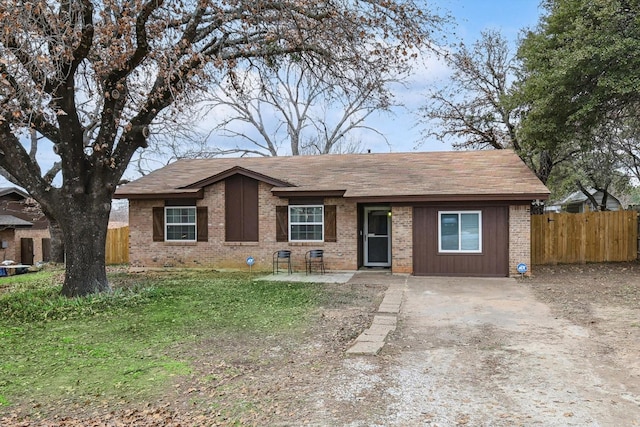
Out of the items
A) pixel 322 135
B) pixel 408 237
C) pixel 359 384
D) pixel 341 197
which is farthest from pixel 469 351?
pixel 322 135

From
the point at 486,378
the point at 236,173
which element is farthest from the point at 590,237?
the point at 486,378

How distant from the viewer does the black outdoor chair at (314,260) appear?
13.9 m

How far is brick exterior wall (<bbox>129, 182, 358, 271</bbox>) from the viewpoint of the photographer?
1423 cm

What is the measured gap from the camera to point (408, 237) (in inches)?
531

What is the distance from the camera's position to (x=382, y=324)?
23.9 feet

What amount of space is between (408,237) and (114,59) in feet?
29.1

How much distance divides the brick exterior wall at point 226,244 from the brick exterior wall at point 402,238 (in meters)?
1.28

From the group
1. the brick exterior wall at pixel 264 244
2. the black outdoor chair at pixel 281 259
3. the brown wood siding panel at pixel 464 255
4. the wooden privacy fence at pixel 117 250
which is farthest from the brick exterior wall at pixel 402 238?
the wooden privacy fence at pixel 117 250

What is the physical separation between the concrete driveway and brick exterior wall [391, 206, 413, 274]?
553 cm

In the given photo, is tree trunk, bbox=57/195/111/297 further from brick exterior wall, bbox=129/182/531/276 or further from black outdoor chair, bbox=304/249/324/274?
black outdoor chair, bbox=304/249/324/274

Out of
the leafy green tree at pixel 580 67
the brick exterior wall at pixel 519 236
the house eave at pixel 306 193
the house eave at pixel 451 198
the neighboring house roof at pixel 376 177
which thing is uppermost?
the leafy green tree at pixel 580 67

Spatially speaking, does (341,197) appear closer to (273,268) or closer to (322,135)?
(273,268)

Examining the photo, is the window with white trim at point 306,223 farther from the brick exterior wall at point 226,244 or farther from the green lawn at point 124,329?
the green lawn at point 124,329

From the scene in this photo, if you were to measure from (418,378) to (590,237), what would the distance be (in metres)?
13.8
